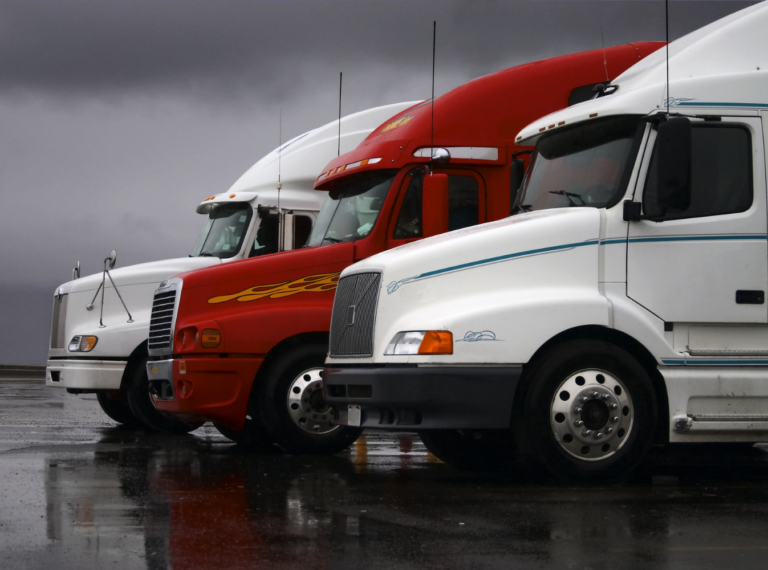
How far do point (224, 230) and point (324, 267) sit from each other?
13.2ft

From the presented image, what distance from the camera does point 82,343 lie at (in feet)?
43.8

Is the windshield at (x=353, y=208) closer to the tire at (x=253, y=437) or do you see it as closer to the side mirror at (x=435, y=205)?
the side mirror at (x=435, y=205)

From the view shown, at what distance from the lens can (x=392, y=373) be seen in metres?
7.68

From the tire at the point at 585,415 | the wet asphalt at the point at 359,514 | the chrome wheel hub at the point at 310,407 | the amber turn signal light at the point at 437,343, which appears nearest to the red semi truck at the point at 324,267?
the chrome wheel hub at the point at 310,407

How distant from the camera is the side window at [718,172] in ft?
26.5

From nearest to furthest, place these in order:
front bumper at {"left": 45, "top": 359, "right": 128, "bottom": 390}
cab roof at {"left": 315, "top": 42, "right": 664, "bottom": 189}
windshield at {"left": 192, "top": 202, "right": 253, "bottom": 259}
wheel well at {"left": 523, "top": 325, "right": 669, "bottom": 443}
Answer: wheel well at {"left": 523, "top": 325, "right": 669, "bottom": 443} → cab roof at {"left": 315, "top": 42, "right": 664, "bottom": 189} → front bumper at {"left": 45, "top": 359, "right": 128, "bottom": 390} → windshield at {"left": 192, "top": 202, "right": 253, "bottom": 259}

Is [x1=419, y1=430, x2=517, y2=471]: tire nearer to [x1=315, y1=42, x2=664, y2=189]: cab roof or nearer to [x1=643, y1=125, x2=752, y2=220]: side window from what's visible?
[x1=643, y1=125, x2=752, y2=220]: side window

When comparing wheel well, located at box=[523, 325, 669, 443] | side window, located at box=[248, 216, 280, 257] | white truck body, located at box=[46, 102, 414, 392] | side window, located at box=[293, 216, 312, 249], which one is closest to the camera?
wheel well, located at box=[523, 325, 669, 443]

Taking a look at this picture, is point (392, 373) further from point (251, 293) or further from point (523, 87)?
point (523, 87)

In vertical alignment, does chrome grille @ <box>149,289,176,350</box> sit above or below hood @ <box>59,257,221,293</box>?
below

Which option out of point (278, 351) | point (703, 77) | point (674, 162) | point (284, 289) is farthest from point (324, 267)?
point (703, 77)

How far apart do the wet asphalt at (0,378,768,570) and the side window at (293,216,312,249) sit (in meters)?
3.44

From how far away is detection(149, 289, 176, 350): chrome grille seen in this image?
1055 cm

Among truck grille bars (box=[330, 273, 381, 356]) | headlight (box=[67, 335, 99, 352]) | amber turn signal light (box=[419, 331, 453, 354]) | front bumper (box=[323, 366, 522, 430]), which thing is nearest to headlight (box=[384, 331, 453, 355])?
amber turn signal light (box=[419, 331, 453, 354])
